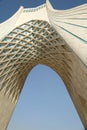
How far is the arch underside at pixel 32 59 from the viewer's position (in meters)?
27.4

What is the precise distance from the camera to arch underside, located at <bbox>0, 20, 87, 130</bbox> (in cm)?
2742

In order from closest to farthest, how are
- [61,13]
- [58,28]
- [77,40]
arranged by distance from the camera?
1. [77,40]
2. [58,28]
3. [61,13]

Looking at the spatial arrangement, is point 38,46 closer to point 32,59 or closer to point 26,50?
point 26,50

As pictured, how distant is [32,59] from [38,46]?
11.8ft

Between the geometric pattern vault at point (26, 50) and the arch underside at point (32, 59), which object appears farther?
the geometric pattern vault at point (26, 50)

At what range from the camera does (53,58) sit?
3275 cm

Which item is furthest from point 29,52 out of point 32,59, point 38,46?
point 32,59

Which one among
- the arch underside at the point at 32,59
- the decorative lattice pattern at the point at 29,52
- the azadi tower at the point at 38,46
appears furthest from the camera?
the decorative lattice pattern at the point at 29,52

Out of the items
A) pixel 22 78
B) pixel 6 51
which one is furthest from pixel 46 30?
pixel 22 78

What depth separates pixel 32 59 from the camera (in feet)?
110

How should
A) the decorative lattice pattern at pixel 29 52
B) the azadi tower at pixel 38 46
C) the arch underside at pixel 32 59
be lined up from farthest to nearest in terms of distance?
the decorative lattice pattern at pixel 29 52 < the arch underside at pixel 32 59 < the azadi tower at pixel 38 46

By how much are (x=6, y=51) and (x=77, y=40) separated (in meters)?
13.4

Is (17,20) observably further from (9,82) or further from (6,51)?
(9,82)

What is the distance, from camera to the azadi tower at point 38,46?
2223cm
